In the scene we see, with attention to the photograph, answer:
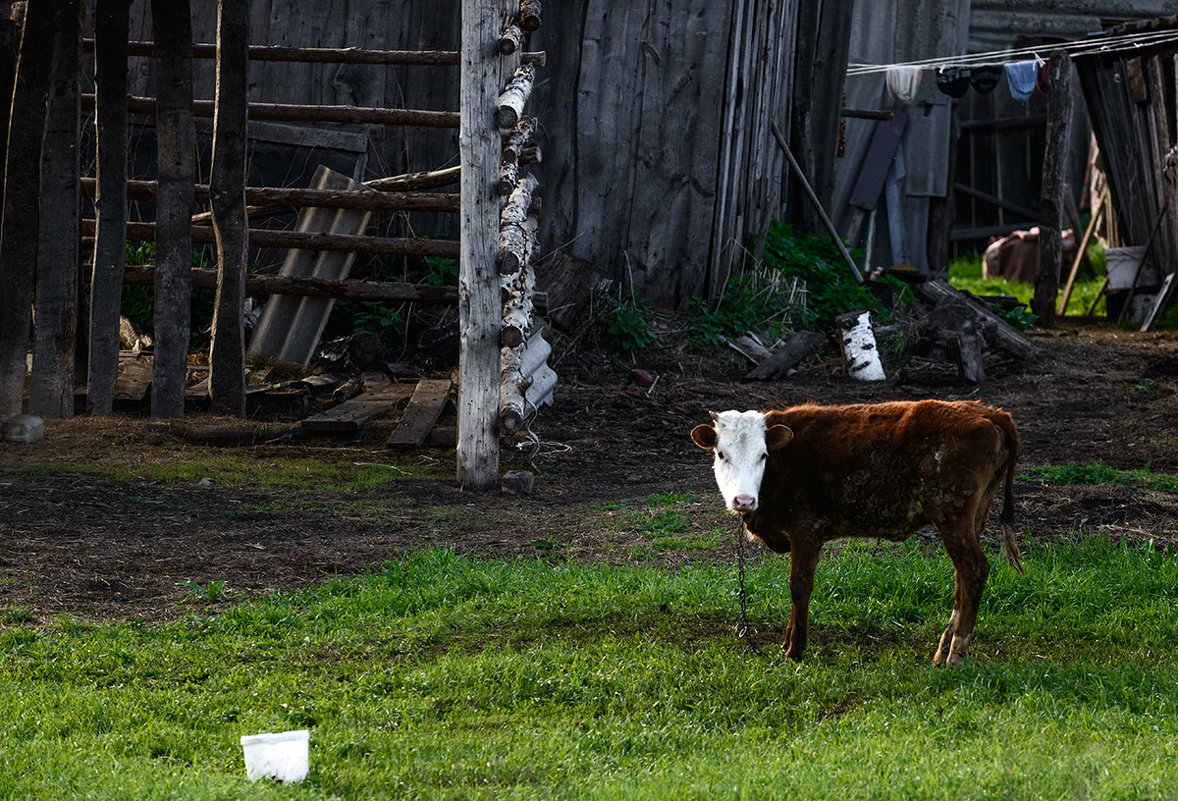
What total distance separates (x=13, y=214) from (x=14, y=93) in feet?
2.70

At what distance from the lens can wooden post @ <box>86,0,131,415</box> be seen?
918cm

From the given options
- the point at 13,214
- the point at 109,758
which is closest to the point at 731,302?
the point at 13,214

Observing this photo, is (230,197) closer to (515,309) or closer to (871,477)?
(515,309)

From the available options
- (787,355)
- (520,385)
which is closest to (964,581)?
(520,385)

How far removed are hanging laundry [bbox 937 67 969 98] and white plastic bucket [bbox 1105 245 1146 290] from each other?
3.01m

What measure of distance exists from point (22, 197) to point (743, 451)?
6075 millimetres

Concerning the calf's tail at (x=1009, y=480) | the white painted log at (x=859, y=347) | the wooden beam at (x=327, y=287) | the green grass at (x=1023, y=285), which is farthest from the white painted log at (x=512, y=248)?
the green grass at (x=1023, y=285)

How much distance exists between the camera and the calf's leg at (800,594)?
16.5ft

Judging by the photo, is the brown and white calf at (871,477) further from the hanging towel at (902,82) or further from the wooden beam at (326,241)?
the hanging towel at (902,82)

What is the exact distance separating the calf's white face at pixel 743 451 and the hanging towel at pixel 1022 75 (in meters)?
12.8

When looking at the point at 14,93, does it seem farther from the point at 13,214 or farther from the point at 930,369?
the point at 930,369

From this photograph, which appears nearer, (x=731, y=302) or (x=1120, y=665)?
(x=1120, y=665)

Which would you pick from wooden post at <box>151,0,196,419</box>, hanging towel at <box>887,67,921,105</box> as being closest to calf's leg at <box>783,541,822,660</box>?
wooden post at <box>151,0,196,419</box>

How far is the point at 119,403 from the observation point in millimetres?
9867
